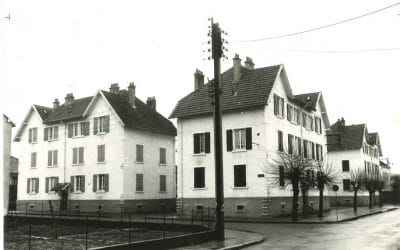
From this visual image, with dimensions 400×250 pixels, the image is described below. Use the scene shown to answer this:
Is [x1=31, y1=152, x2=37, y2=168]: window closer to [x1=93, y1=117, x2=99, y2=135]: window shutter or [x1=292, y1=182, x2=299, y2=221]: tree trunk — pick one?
[x1=93, y1=117, x2=99, y2=135]: window shutter

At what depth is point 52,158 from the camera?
161 ft

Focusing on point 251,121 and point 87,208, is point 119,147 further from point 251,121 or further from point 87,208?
point 251,121

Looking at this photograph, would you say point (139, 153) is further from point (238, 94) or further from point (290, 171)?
point (290, 171)

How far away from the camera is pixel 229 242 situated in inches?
708

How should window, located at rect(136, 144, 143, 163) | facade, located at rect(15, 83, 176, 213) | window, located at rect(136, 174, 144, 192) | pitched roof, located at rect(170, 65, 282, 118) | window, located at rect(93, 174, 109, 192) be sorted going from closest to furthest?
1. pitched roof, located at rect(170, 65, 282, 118)
2. facade, located at rect(15, 83, 176, 213)
3. window, located at rect(93, 174, 109, 192)
4. window, located at rect(136, 174, 144, 192)
5. window, located at rect(136, 144, 143, 163)

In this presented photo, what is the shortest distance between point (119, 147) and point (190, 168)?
8.19 meters

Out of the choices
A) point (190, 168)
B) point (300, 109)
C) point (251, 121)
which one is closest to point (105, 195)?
point (190, 168)

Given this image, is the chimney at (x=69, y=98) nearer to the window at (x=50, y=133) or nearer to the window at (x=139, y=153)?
the window at (x=50, y=133)

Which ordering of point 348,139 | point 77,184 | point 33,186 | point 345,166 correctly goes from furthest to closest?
point 348,139 → point 345,166 → point 33,186 → point 77,184

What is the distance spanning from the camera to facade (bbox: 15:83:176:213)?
1711 inches

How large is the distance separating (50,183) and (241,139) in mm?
22779

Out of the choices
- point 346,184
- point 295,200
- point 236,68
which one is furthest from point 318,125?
point 295,200

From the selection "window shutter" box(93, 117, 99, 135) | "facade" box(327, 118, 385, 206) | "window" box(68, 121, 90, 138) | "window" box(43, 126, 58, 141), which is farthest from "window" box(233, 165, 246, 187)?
"facade" box(327, 118, 385, 206)

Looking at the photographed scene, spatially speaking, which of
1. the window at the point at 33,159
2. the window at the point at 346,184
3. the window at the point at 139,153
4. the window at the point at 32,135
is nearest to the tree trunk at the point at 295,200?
the window at the point at 139,153
